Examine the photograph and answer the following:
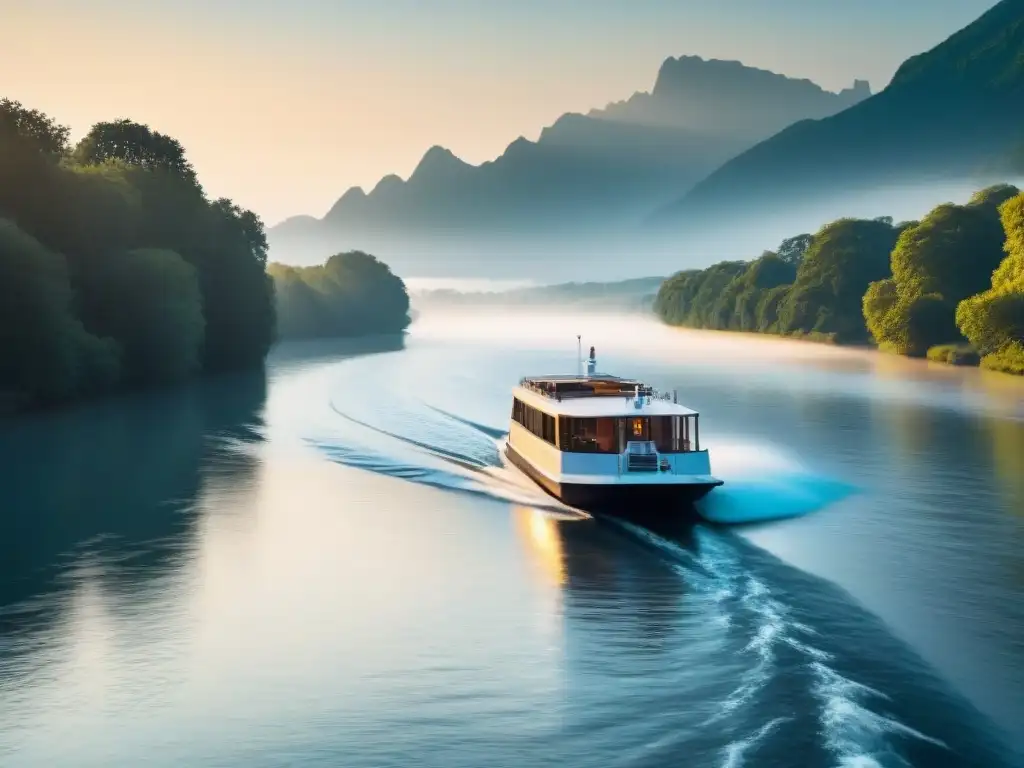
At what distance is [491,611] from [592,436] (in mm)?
12194

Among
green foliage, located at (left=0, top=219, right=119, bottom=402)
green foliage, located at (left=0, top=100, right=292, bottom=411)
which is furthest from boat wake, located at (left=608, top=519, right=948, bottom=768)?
green foliage, located at (left=0, top=100, right=292, bottom=411)

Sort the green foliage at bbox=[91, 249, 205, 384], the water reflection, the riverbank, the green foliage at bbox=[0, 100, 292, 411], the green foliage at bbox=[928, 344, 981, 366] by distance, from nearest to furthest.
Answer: the water reflection → the green foliage at bbox=[0, 100, 292, 411] → the green foliage at bbox=[91, 249, 205, 384] → the riverbank → the green foliage at bbox=[928, 344, 981, 366]

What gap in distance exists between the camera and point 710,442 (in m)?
56.9

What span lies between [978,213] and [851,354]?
2055cm

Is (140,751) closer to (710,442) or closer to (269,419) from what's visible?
(710,442)

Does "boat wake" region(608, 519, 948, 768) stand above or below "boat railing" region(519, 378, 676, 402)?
below

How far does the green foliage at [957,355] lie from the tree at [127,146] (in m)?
75.0

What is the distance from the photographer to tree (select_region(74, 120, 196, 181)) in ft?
379

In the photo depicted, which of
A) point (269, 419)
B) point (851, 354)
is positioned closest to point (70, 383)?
point (269, 419)

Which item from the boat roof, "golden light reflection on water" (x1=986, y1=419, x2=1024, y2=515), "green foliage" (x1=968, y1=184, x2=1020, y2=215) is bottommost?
"golden light reflection on water" (x1=986, y1=419, x2=1024, y2=515)

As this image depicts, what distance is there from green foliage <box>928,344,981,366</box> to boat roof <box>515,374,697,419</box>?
6869cm

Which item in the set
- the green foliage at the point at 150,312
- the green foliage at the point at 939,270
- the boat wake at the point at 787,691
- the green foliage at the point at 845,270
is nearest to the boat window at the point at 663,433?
the boat wake at the point at 787,691

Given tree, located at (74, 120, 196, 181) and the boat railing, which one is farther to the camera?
tree, located at (74, 120, 196, 181)

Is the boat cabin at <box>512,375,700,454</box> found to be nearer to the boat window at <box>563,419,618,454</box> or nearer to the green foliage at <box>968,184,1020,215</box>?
the boat window at <box>563,419,618,454</box>
